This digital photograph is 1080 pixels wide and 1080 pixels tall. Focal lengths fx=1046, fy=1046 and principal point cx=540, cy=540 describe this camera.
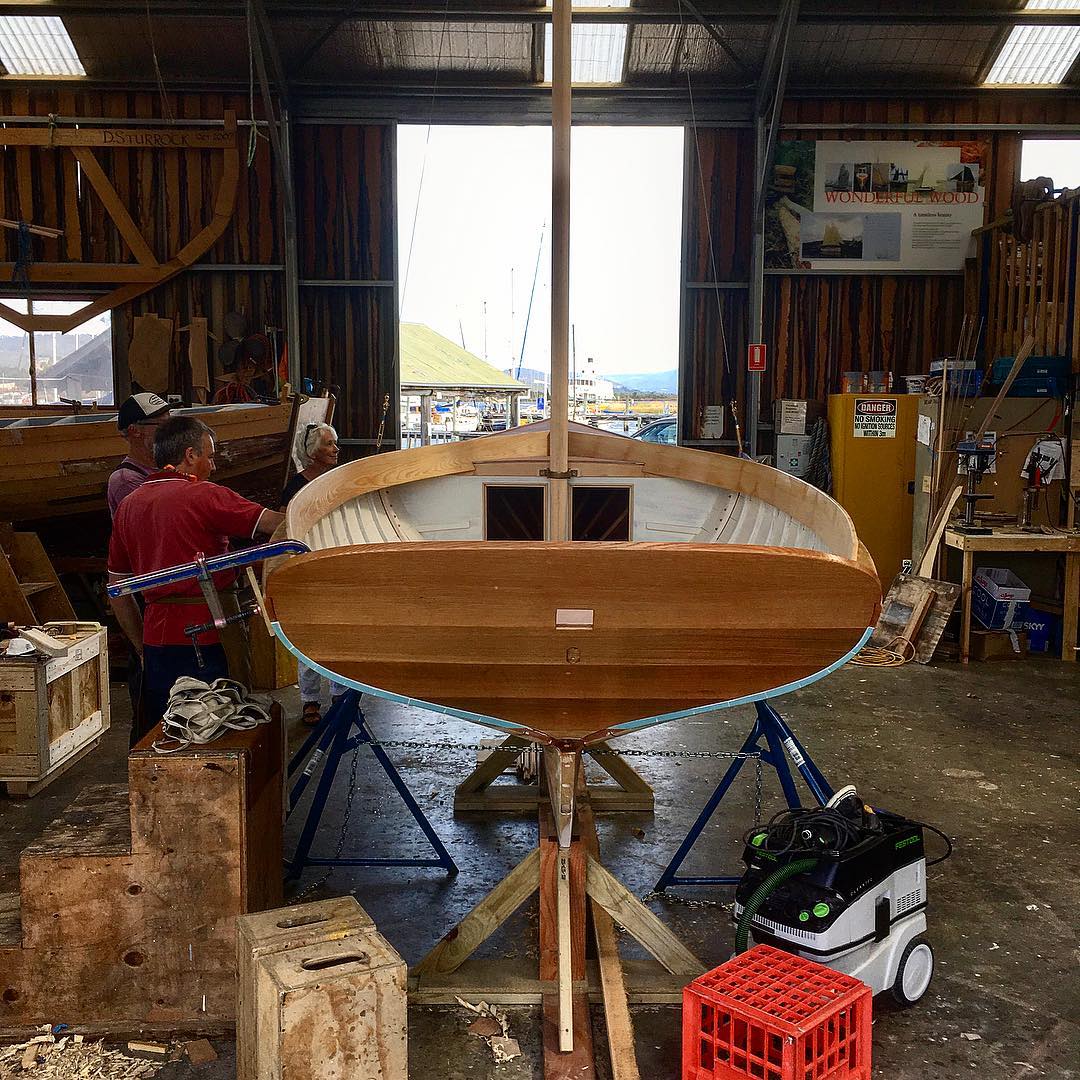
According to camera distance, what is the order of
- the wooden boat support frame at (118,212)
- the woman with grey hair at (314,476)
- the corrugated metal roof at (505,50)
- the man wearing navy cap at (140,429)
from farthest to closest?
the wooden boat support frame at (118,212) → the corrugated metal roof at (505,50) → the woman with grey hair at (314,476) → the man wearing navy cap at (140,429)

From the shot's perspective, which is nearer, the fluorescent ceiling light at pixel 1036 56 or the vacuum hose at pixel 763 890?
the vacuum hose at pixel 763 890

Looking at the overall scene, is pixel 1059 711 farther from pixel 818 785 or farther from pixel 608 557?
pixel 608 557

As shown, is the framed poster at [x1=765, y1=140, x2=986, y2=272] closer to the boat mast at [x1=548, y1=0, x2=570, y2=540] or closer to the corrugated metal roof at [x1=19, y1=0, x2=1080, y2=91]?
the corrugated metal roof at [x1=19, y1=0, x2=1080, y2=91]

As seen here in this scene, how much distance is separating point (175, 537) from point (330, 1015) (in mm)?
1674

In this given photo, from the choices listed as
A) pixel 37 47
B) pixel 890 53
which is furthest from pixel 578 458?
pixel 37 47

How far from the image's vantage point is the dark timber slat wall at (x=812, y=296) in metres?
9.30

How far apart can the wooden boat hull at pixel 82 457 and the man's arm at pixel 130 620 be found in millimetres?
2594

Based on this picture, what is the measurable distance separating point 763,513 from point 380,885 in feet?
6.59

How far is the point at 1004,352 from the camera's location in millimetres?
8422

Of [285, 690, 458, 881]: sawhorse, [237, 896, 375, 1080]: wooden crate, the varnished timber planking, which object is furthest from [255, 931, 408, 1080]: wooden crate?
the varnished timber planking

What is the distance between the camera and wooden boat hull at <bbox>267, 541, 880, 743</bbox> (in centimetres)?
224

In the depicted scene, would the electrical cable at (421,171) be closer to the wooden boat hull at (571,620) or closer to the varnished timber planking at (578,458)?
the varnished timber planking at (578,458)

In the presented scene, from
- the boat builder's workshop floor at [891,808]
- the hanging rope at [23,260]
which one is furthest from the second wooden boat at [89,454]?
the hanging rope at [23,260]

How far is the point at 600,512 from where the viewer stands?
15.7 feet
